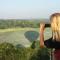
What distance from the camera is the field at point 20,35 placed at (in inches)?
143

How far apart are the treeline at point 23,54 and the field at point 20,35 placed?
197 mm

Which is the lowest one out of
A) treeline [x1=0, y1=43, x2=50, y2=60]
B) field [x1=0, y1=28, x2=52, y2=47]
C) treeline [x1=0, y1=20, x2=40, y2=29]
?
treeline [x1=0, y1=43, x2=50, y2=60]

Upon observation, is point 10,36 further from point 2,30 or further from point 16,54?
point 16,54

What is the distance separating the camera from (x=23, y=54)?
3.40 meters

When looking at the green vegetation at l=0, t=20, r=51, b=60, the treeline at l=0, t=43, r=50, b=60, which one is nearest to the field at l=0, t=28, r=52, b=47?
the green vegetation at l=0, t=20, r=51, b=60

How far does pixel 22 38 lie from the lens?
3643 millimetres

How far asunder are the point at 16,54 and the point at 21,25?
0.53 metres

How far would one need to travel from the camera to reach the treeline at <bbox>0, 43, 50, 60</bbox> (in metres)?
3.39

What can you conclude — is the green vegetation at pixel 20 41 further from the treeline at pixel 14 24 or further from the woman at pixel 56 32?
the woman at pixel 56 32

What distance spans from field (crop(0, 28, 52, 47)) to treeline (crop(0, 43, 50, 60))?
0.65 ft

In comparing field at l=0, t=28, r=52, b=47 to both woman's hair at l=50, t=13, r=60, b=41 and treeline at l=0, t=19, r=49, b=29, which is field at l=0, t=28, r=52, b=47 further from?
woman's hair at l=50, t=13, r=60, b=41

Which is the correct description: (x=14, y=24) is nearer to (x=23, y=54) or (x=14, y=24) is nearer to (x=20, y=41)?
(x=20, y=41)

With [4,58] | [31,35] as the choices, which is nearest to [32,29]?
[31,35]

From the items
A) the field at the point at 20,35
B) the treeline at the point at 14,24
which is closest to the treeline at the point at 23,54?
the field at the point at 20,35
